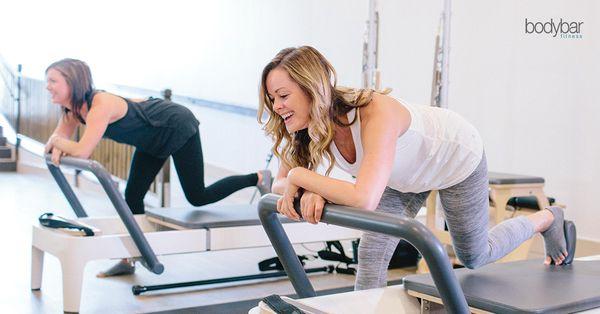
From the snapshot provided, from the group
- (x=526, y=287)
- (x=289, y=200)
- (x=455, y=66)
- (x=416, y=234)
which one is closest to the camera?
(x=416, y=234)

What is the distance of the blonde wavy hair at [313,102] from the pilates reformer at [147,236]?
153 centimetres

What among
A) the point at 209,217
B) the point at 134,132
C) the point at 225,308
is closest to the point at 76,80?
the point at 134,132

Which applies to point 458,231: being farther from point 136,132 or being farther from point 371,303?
point 136,132

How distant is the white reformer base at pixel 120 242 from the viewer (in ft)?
11.2

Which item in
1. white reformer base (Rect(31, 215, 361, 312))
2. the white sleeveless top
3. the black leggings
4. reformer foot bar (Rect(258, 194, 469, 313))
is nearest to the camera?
reformer foot bar (Rect(258, 194, 469, 313))

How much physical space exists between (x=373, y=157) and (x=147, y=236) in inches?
77.5

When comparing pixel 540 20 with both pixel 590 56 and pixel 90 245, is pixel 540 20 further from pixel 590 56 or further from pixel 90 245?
pixel 90 245

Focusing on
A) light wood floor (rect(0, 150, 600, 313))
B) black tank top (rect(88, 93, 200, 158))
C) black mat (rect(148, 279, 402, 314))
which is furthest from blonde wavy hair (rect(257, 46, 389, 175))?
black tank top (rect(88, 93, 200, 158))

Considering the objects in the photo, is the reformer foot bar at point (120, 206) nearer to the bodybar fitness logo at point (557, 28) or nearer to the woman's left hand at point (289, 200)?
the woman's left hand at point (289, 200)

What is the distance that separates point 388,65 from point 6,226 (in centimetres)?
293

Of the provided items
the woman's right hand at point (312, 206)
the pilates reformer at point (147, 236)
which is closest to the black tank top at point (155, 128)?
the pilates reformer at point (147, 236)

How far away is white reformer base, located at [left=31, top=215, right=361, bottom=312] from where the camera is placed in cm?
341

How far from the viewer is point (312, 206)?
194 cm

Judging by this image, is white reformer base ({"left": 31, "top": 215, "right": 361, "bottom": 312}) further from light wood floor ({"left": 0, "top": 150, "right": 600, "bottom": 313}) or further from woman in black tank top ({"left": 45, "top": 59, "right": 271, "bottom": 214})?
woman in black tank top ({"left": 45, "top": 59, "right": 271, "bottom": 214})
